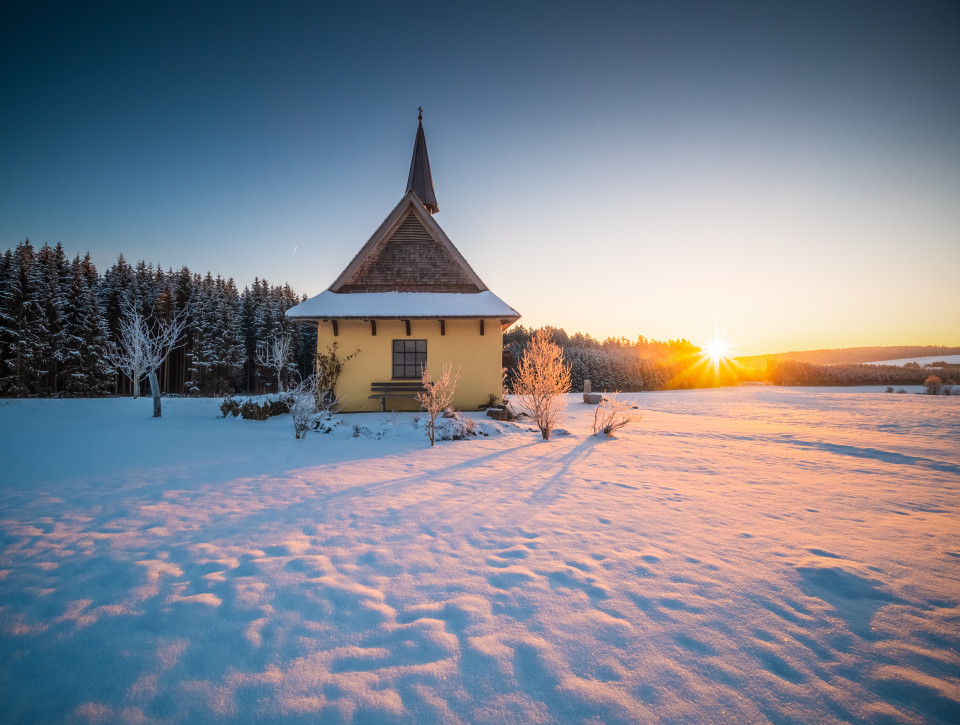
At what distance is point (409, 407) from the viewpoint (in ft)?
39.1

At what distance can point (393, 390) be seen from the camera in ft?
38.6

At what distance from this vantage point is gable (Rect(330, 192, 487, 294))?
12.6m

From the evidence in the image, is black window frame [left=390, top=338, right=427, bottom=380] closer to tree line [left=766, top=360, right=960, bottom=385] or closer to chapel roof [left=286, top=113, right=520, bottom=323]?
chapel roof [left=286, top=113, right=520, bottom=323]

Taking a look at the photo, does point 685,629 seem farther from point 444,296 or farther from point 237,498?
point 444,296

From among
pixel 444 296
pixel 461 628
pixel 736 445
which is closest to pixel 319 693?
pixel 461 628

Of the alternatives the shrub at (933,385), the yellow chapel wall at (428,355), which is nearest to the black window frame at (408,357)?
the yellow chapel wall at (428,355)

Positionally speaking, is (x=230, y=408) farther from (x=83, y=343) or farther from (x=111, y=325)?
(x=111, y=325)

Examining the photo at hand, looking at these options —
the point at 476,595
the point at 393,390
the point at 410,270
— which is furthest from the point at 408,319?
the point at 476,595

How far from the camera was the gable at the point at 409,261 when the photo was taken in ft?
41.2

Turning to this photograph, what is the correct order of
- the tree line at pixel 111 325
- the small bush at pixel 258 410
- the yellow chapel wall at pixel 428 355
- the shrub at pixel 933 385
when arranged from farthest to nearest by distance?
the tree line at pixel 111 325
the shrub at pixel 933 385
the yellow chapel wall at pixel 428 355
the small bush at pixel 258 410

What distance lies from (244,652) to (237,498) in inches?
109

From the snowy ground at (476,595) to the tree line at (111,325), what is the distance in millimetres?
18034

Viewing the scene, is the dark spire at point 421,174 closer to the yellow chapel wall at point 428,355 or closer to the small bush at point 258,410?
the yellow chapel wall at point 428,355

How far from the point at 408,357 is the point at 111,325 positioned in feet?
110
